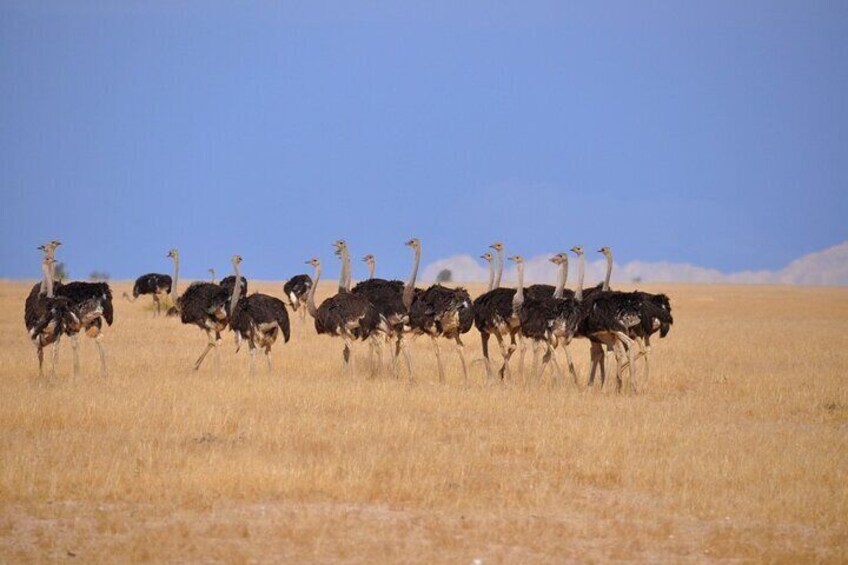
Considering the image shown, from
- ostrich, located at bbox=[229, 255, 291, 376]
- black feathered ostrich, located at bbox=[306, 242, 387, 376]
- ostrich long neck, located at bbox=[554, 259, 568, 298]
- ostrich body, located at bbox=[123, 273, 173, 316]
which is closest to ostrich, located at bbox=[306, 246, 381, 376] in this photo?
black feathered ostrich, located at bbox=[306, 242, 387, 376]

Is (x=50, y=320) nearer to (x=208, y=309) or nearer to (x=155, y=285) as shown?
(x=208, y=309)

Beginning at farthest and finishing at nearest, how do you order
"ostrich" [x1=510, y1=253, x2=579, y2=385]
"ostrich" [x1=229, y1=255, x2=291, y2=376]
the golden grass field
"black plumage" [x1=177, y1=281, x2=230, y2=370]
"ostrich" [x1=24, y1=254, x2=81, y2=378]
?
"black plumage" [x1=177, y1=281, x2=230, y2=370] → "ostrich" [x1=229, y1=255, x2=291, y2=376] → "ostrich" [x1=510, y1=253, x2=579, y2=385] → "ostrich" [x1=24, y1=254, x2=81, y2=378] → the golden grass field

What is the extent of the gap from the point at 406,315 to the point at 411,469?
6.23m

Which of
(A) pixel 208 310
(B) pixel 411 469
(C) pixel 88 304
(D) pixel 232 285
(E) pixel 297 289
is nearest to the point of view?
(B) pixel 411 469

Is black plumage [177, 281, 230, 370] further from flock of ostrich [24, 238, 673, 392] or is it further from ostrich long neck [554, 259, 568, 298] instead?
ostrich long neck [554, 259, 568, 298]

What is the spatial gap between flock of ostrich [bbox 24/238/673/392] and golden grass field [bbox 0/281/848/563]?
0.58 m

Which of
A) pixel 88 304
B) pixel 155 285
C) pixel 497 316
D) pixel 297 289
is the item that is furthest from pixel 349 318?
pixel 155 285

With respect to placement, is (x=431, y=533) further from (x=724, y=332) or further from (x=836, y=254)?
(x=836, y=254)

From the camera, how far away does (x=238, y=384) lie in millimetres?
14141

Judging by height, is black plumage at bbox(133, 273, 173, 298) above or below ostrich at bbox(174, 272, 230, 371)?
above

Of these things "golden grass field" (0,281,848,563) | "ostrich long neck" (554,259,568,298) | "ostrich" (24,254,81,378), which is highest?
"ostrich long neck" (554,259,568,298)

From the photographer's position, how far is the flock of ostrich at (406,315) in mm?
14398

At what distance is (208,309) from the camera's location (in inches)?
632

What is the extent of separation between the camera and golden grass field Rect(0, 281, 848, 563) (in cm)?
769
